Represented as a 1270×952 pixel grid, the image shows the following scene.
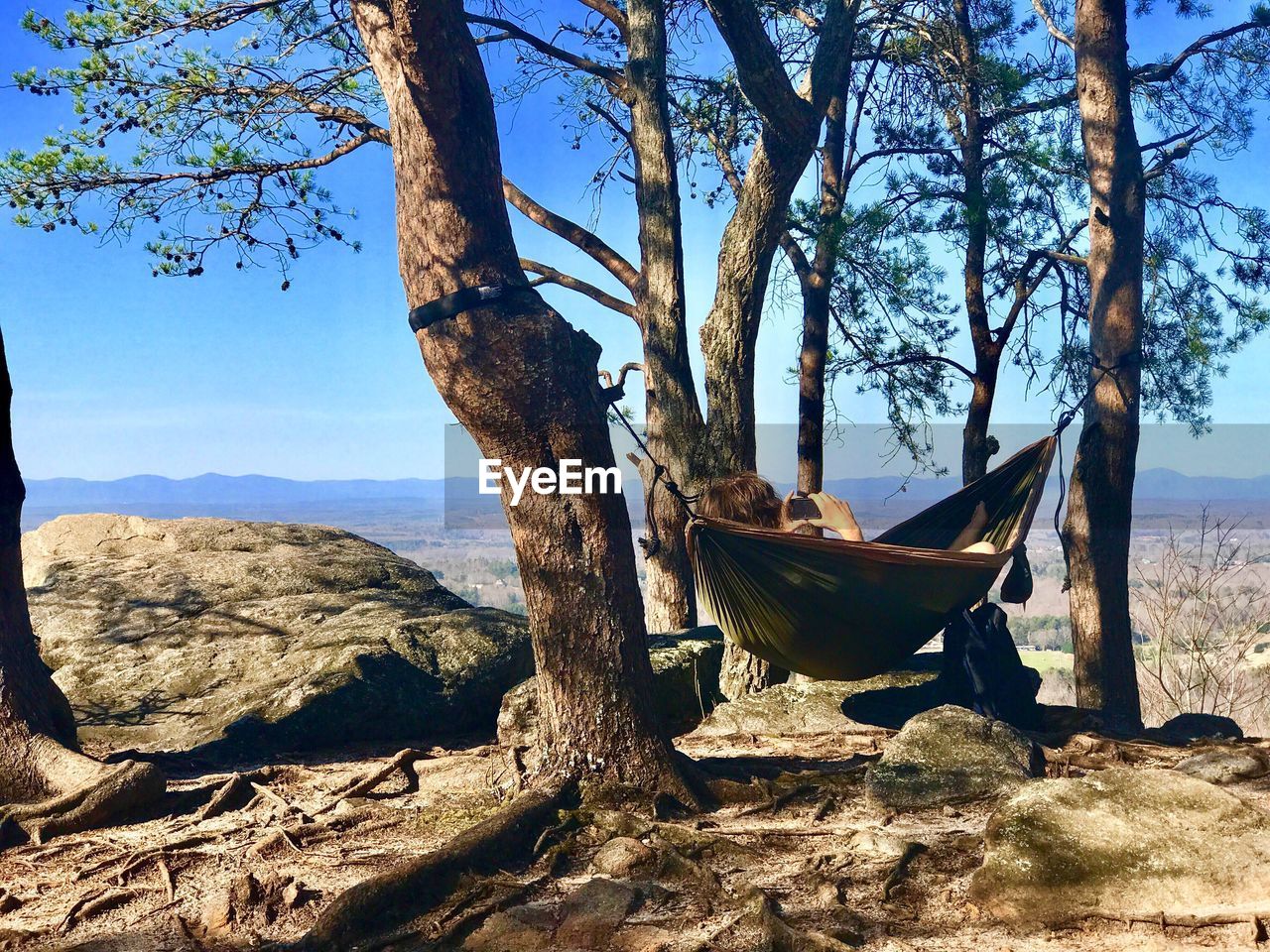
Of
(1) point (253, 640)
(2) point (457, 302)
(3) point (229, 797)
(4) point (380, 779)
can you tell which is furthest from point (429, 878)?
(1) point (253, 640)

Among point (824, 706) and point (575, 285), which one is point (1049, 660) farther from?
point (824, 706)

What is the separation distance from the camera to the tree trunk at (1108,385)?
5.37 metres

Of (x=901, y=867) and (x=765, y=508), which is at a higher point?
(x=765, y=508)

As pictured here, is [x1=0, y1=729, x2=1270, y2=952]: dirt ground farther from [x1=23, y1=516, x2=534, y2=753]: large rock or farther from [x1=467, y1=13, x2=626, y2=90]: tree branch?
[x1=467, y1=13, x2=626, y2=90]: tree branch

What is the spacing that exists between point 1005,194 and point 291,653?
5.17 metres

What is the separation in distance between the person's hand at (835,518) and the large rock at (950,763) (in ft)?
2.81

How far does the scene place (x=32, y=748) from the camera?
4.04 meters

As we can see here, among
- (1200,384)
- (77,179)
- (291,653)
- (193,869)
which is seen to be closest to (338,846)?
(193,869)

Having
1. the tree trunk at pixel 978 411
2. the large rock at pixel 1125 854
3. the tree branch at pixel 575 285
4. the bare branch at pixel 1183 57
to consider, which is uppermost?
the bare branch at pixel 1183 57

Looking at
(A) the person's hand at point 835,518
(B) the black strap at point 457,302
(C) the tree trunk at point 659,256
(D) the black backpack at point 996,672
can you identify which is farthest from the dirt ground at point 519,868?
(C) the tree trunk at point 659,256

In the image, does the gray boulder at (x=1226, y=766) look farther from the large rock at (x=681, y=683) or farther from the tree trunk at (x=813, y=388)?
the tree trunk at (x=813, y=388)

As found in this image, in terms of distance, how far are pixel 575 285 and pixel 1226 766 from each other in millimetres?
5743

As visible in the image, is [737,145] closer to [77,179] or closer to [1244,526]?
[77,179]

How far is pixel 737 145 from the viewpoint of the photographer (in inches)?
348
